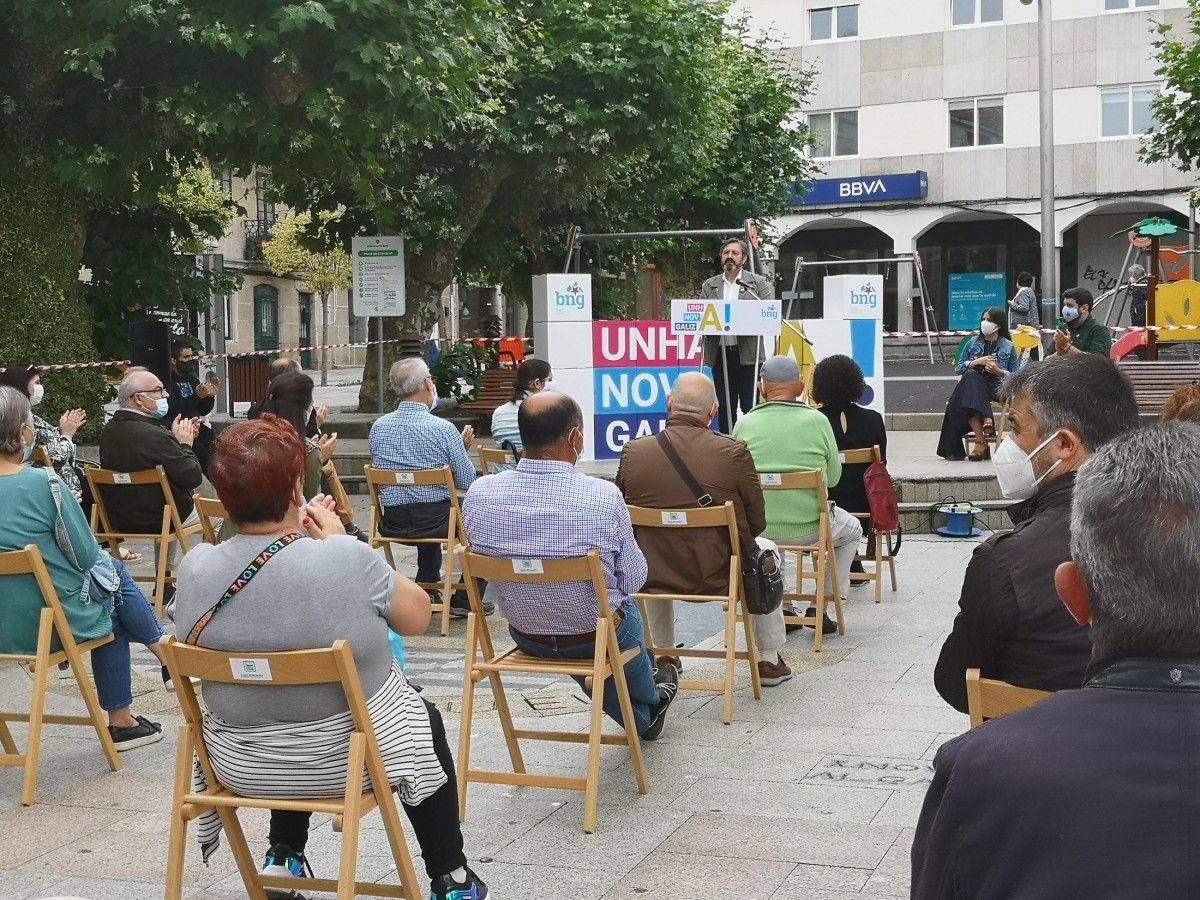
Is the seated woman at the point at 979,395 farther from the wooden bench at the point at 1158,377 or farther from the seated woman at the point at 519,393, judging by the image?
the seated woman at the point at 519,393

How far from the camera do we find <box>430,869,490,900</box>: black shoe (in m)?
4.10

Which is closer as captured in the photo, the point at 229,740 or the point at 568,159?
the point at 229,740

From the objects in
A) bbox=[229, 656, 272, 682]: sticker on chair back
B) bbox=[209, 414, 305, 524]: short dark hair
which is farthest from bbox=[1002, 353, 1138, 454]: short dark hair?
bbox=[229, 656, 272, 682]: sticker on chair back

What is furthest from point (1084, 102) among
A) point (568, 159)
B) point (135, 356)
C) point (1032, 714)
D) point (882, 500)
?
point (1032, 714)

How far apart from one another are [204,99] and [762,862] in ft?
31.1

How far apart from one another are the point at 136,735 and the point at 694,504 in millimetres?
2393

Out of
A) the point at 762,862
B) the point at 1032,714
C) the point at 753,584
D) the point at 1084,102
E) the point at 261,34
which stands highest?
the point at 1084,102

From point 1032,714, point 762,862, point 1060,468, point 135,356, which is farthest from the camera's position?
point 135,356

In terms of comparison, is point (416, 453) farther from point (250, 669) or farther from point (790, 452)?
point (250, 669)

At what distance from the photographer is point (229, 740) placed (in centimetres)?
389

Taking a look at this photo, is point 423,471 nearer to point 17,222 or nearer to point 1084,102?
point 17,222

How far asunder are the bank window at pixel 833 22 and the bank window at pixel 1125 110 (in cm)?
663

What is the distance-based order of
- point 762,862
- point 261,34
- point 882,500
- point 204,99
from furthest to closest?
point 204,99
point 261,34
point 882,500
point 762,862

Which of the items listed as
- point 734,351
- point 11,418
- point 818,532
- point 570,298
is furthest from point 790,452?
point 734,351
